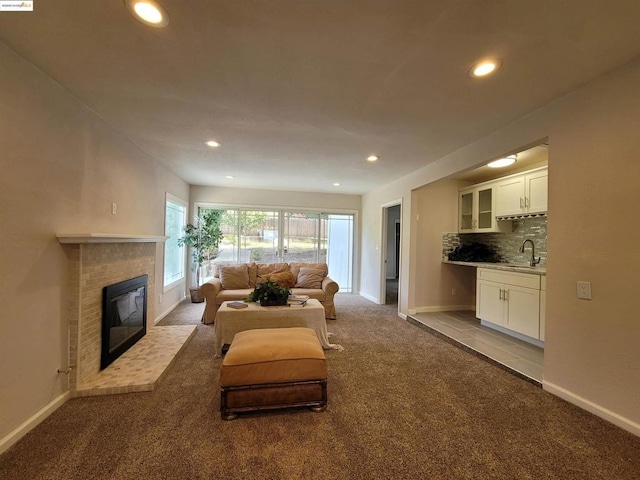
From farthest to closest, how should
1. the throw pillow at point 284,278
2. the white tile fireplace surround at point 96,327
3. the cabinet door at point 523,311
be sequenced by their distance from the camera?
the throw pillow at point 284,278, the cabinet door at point 523,311, the white tile fireplace surround at point 96,327

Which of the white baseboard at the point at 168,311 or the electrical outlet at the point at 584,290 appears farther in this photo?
the white baseboard at the point at 168,311

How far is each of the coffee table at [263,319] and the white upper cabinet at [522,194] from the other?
297cm

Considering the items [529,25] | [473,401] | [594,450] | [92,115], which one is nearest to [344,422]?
[473,401]

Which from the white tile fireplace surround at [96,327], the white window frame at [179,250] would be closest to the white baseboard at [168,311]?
the white window frame at [179,250]

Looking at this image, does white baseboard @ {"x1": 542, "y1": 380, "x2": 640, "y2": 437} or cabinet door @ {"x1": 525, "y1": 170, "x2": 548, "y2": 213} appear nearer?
white baseboard @ {"x1": 542, "y1": 380, "x2": 640, "y2": 437}

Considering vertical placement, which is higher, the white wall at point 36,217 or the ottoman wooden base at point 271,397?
the white wall at point 36,217

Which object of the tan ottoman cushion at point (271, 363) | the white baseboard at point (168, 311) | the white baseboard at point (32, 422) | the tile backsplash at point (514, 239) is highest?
the tile backsplash at point (514, 239)

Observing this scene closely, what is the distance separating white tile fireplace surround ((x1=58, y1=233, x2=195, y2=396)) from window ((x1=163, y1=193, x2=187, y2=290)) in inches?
69.0

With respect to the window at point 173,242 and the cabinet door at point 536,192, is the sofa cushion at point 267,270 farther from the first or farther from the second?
the cabinet door at point 536,192

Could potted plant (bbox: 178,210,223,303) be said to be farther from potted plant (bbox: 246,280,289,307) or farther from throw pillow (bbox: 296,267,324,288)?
potted plant (bbox: 246,280,289,307)

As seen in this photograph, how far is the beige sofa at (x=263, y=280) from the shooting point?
160 inches

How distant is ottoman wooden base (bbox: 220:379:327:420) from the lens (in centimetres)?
194

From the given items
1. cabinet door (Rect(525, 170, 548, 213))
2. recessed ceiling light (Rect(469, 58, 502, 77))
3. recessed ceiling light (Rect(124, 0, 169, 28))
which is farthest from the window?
cabinet door (Rect(525, 170, 548, 213))

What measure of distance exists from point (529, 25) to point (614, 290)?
1.78 m
